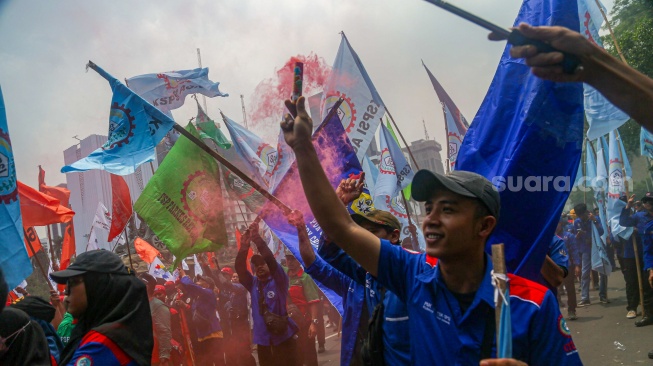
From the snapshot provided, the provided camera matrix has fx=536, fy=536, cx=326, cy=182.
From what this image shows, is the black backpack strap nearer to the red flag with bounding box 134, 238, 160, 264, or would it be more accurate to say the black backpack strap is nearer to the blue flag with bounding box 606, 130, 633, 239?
the blue flag with bounding box 606, 130, 633, 239

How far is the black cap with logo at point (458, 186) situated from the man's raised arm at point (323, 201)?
0.98 ft

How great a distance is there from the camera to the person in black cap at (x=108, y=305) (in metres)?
2.74

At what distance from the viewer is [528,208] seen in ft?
9.91

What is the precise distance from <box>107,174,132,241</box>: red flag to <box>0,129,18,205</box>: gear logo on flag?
5.09m

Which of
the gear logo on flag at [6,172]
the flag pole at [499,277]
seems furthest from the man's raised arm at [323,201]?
the gear logo on flag at [6,172]

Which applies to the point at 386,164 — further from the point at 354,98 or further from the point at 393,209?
the point at 354,98

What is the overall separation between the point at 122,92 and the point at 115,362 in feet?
12.5

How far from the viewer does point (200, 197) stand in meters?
7.46

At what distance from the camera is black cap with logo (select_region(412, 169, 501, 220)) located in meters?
2.09

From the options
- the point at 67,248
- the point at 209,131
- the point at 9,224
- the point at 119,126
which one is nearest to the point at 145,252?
the point at 67,248

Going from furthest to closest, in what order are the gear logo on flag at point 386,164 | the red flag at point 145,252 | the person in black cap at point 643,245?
the red flag at point 145,252 < the gear logo on flag at point 386,164 < the person in black cap at point 643,245

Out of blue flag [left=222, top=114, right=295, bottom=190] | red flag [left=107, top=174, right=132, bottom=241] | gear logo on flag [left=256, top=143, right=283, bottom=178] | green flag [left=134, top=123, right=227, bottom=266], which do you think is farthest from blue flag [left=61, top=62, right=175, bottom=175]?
red flag [left=107, top=174, right=132, bottom=241]

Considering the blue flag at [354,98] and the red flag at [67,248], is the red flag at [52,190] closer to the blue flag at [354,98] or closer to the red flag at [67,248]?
the red flag at [67,248]

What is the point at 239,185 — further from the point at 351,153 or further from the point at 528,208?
the point at 528,208
